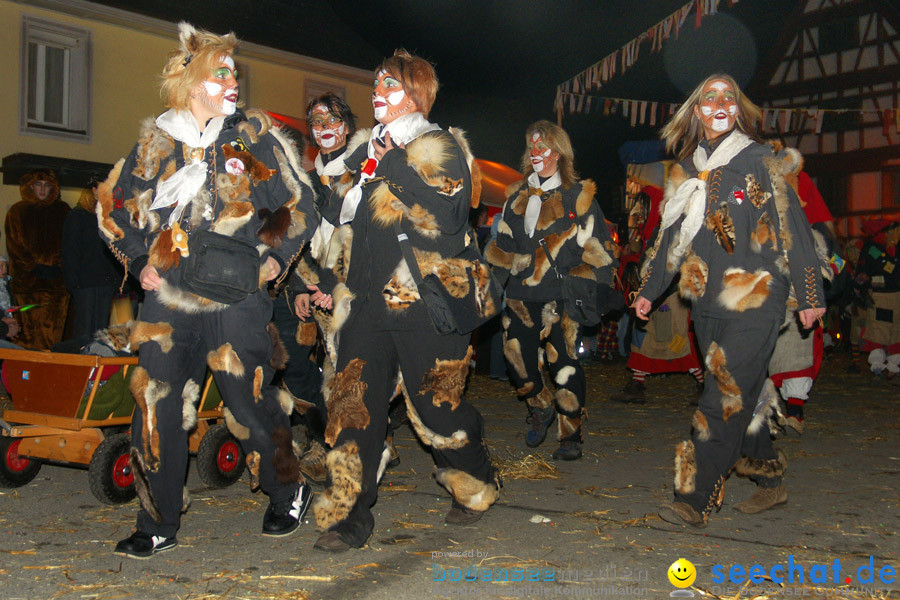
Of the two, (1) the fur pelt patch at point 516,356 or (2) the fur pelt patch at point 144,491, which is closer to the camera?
(2) the fur pelt patch at point 144,491

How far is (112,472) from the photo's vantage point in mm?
4742

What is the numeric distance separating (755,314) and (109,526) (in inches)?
133

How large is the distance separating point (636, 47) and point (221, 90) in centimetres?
1148

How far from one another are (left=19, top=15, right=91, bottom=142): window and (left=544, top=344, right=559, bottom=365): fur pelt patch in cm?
1195

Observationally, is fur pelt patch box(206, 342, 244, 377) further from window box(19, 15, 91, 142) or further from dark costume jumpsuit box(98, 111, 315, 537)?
window box(19, 15, 91, 142)

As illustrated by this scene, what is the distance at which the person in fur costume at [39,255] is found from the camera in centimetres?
Result: 934

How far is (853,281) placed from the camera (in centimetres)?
1260

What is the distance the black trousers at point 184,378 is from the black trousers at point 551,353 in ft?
8.68

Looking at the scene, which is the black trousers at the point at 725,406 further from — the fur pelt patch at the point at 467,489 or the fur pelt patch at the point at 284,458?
the fur pelt patch at the point at 284,458

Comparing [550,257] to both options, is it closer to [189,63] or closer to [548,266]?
[548,266]

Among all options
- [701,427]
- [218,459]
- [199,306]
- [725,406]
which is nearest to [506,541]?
[701,427]

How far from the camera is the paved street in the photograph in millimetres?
3504

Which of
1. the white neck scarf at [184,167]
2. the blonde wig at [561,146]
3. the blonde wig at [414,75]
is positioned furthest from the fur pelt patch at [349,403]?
the blonde wig at [561,146]

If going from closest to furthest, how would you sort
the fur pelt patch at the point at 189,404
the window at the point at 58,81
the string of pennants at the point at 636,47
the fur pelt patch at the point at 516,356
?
the fur pelt patch at the point at 189,404, the fur pelt patch at the point at 516,356, the string of pennants at the point at 636,47, the window at the point at 58,81
